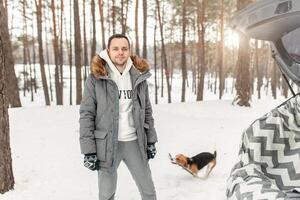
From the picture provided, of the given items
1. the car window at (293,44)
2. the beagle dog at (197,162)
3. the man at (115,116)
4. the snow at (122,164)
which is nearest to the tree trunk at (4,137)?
the snow at (122,164)

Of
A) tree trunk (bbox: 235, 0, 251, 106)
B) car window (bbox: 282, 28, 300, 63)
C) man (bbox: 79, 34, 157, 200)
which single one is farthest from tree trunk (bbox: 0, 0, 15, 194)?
tree trunk (bbox: 235, 0, 251, 106)

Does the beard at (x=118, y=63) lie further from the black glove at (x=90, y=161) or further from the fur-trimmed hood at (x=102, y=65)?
the black glove at (x=90, y=161)

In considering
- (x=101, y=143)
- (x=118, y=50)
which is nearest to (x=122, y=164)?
(x=101, y=143)

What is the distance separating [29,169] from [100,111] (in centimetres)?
351

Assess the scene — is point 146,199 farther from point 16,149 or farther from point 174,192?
point 16,149

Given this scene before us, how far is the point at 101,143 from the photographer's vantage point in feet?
12.6

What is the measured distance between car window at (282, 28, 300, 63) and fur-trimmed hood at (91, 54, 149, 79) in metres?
2.60

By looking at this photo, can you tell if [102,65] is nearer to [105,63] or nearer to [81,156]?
[105,63]

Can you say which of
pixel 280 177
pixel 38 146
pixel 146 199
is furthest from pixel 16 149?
pixel 280 177

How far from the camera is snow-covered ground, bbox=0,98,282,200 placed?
5836 mm

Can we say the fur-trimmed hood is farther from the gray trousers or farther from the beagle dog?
the beagle dog

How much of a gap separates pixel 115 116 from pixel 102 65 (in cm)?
53

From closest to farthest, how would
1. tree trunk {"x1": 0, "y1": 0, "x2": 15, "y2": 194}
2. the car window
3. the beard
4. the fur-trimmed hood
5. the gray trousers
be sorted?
the car window → the fur-trimmed hood → the beard → the gray trousers → tree trunk {"x1": 0, "y1": 0, "x2": 15, "y2": 194}

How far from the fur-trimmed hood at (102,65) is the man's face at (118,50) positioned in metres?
0.13
